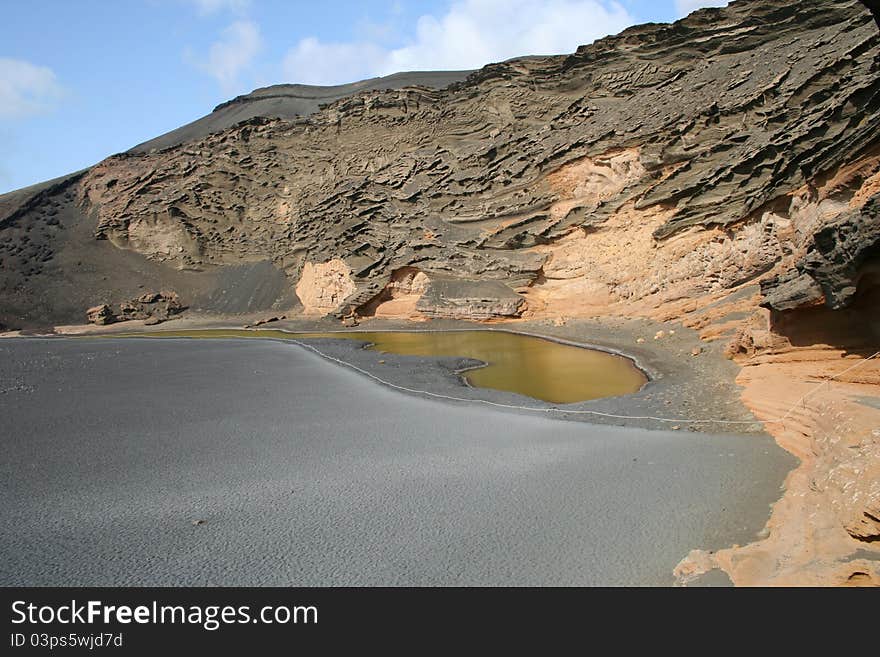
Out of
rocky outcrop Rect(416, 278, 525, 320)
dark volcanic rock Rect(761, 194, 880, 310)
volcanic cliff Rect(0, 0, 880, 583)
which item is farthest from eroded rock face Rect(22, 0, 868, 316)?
dark volcanic rock Rect(761, 194, 880, 310)

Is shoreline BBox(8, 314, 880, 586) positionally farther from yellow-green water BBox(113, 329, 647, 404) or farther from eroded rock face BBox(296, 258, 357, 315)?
eroded rock face BBox(296, 258, 357, 315)

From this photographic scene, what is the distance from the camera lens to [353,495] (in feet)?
17.0

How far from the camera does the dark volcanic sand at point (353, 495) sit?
152 inches

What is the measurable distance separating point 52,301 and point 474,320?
28.6 meters

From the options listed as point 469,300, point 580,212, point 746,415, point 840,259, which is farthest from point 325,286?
point 840,259

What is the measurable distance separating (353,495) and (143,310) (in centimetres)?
3554

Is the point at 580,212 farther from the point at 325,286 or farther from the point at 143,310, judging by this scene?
the point at 143,310

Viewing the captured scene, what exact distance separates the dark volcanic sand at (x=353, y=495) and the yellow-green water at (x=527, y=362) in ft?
12.1

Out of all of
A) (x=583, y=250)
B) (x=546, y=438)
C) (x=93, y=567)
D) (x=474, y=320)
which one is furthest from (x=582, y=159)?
(x=93, y=567)

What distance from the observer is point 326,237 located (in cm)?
3322

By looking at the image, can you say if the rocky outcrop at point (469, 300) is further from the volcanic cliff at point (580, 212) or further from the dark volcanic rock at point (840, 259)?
the dark volcanic rock at point (840, 259)

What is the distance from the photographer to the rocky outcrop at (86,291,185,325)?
112ft

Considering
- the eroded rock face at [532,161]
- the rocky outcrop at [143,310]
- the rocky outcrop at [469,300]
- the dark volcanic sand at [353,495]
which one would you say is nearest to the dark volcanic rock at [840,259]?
the dark volcanic sand at [353,495]
